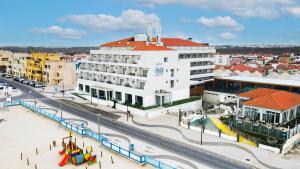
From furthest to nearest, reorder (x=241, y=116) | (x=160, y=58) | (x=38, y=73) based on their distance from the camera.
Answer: (x=38, y=73) → (x=160, y=58) → (x=241, y=116)

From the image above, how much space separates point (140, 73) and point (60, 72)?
49451 millimetres

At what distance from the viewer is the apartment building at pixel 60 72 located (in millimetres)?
101000

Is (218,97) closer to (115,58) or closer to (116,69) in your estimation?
(116,69)

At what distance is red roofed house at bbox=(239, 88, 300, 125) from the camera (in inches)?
1850

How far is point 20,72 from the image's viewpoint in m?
124

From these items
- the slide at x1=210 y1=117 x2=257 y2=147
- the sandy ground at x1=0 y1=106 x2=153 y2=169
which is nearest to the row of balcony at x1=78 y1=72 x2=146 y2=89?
the slide at x1=210 y1=117 x2=257 y2=147

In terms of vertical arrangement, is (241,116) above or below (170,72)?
below

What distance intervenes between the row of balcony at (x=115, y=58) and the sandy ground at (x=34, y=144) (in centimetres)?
2114

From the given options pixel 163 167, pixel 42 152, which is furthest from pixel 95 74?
pixel 163 167

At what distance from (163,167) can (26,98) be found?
58.7 m

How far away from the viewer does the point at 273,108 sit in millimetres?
46750

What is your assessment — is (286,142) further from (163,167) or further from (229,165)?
(163,167)

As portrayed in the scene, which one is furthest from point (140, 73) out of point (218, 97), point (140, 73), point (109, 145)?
point (109, 145)

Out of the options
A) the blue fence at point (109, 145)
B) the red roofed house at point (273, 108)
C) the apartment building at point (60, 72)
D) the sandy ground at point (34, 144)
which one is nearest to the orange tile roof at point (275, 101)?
the red roofed house at point (273, 108)
